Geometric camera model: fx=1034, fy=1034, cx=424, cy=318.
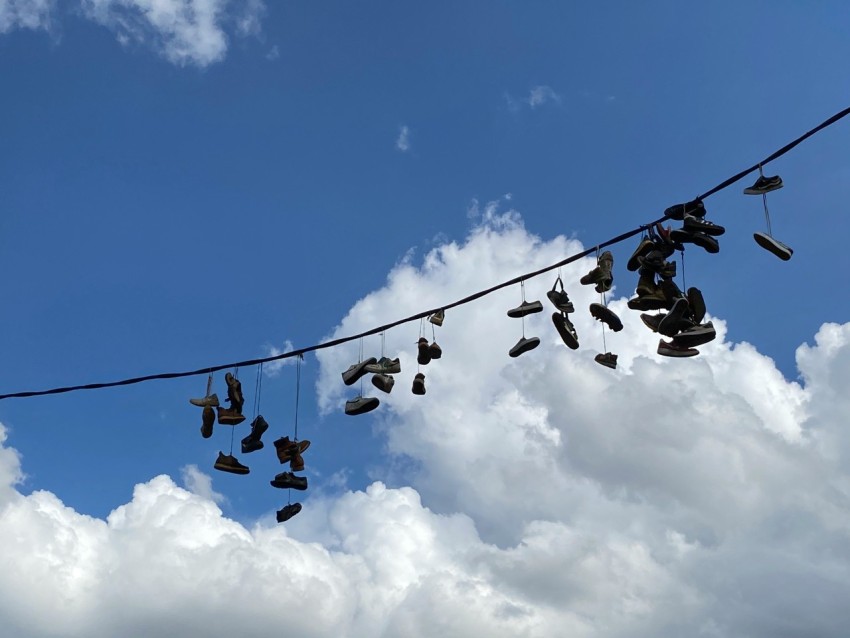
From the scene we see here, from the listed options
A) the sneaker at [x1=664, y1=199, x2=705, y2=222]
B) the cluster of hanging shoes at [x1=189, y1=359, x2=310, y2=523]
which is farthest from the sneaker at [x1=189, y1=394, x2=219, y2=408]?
the sneaker at [x1=664, y1=199, x2=705, y2=222]

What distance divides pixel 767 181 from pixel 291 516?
6.63m

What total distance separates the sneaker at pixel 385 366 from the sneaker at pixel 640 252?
2773mm

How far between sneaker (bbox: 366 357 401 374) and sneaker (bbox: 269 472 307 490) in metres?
1.89

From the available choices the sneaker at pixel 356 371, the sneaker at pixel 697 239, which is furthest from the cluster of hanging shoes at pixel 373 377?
the sneaker at pixel 697 239

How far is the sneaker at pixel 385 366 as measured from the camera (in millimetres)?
10812


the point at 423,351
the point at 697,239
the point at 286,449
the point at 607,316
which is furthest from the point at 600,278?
the point at 286,449

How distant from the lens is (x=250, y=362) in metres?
10.0

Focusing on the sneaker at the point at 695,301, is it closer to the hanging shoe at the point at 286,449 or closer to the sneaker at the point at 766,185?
the sneaker at the point at 766,185

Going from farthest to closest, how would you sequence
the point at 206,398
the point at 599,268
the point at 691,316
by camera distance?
the point at 206,398, the point at 599,268, the point at 691,316

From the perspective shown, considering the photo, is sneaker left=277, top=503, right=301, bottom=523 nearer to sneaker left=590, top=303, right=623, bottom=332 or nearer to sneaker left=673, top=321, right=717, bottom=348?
sneaker left=590, top=303, right=623, bottom=332

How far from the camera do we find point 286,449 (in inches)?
471

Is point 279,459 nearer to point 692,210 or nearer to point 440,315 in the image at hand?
point 440,315

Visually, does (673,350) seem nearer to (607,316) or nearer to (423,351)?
(607,316)

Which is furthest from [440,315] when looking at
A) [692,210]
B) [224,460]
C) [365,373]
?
[224,460]
